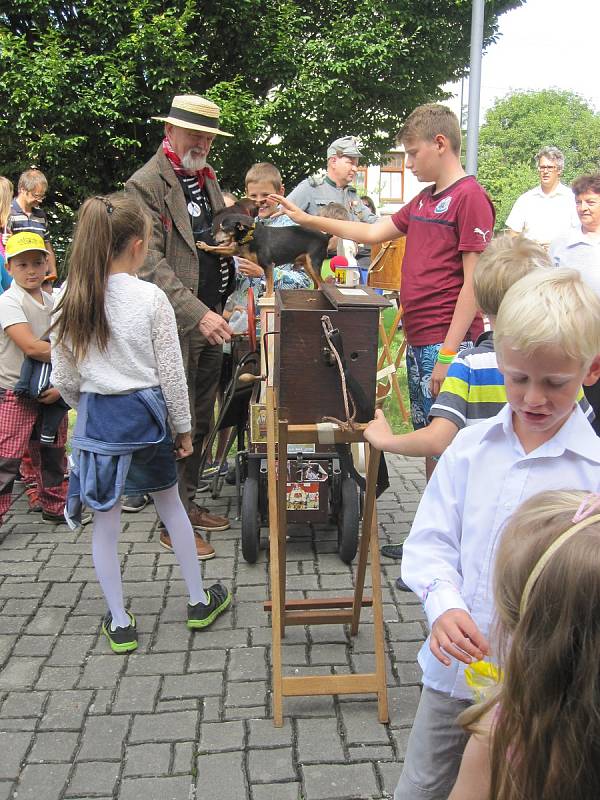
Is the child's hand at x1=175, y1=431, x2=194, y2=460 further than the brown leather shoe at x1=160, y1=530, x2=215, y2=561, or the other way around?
the brown leather shoe at x1=160, y1=530, x2=215, y2=561

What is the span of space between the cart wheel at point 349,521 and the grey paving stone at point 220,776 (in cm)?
167

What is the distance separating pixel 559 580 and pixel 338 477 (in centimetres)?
340

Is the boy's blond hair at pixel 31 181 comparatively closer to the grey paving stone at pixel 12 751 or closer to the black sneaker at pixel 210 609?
the black sneaker at pixel 210 609

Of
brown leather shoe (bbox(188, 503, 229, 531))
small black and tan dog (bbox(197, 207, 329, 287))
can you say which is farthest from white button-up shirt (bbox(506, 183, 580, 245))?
small black and tan dog (bbox(197, 207, 329, 287))

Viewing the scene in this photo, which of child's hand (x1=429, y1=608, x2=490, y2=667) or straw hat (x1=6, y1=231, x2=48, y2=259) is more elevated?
straw hat (x1=6, y1=231, x2=48, y2=259)

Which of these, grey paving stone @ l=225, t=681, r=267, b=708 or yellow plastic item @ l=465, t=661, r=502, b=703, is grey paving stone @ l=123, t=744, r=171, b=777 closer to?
grey paving stone @ l=225, t=681, r=267, b=708

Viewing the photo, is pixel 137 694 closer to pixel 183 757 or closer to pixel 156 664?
pixel 156 664

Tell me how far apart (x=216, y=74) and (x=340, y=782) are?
1506 centimetres

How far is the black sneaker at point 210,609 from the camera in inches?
143

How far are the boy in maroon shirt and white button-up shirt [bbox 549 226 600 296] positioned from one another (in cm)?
85

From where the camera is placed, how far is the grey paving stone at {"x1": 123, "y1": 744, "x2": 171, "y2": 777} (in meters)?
2.68

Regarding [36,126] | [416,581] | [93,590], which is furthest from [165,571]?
[36,126]

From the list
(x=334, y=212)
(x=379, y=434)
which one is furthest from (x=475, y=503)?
(x=334, y=212)

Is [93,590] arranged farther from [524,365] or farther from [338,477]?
[524,365]
